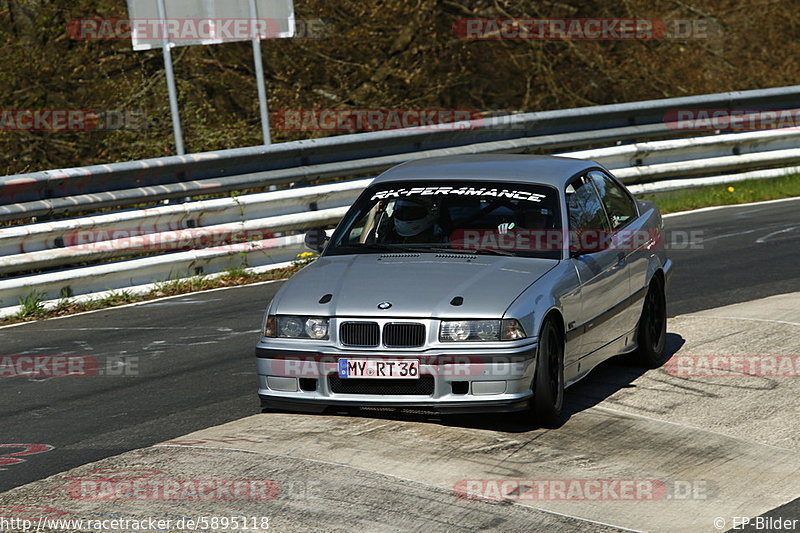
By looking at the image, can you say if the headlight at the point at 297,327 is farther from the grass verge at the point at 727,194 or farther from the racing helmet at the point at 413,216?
the grass verge at the point at 727,194

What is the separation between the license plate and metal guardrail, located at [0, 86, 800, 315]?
5352mm

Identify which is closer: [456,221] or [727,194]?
[456,221]

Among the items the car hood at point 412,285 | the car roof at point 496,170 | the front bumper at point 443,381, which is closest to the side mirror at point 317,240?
the car roof at point 496,170

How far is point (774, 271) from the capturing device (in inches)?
472

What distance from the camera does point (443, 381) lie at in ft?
22.1

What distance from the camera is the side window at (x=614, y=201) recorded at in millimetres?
8656

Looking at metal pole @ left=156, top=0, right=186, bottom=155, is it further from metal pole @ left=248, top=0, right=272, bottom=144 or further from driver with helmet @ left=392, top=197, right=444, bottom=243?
driver with helmet @ left=392, top=197, right=444, bottom=243

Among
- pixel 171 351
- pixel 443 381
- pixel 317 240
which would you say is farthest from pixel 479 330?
pixel 171 351

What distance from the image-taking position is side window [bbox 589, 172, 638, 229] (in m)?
8.66

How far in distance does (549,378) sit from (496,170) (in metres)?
1.76

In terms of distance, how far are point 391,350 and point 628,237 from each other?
2553 mm

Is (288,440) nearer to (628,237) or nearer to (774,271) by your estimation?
(628,237)

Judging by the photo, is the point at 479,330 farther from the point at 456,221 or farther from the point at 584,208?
the point at 584,208

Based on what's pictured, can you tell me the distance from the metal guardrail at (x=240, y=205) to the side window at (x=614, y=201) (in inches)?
187
